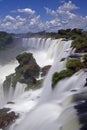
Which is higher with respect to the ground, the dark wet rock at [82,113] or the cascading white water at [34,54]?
the cascading white water at [34,54]

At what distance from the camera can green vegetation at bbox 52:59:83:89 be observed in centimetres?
3577

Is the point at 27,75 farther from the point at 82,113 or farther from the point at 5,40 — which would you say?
the point at 5,40

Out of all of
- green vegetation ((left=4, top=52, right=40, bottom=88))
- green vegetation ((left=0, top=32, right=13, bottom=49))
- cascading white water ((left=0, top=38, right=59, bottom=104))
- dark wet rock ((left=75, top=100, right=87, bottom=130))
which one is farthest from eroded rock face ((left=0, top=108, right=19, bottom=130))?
green vegetation ((left=0, top=32, right=13, bottom=49))

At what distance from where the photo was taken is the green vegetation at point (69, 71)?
117ft

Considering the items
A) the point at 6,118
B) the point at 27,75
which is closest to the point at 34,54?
the point at 27,75

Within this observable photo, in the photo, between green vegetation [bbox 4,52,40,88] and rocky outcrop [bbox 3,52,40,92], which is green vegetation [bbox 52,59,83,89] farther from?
rocky outcrop [bbox 3,52,40,92]

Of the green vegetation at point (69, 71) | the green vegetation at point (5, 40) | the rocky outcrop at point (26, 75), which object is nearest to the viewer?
the green vegetation at point (69, 71)

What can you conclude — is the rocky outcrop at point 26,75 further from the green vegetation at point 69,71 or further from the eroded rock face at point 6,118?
the eroded rock face at point 6,118

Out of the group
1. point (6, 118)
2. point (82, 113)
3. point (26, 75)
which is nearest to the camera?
point (82, 113)

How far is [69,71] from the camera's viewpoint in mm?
36625

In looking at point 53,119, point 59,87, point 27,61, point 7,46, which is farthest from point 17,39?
point 53,119

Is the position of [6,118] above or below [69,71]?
below

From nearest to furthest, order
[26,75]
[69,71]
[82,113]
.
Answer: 1. [82,113]
2. [69,71]
3. [26,75]

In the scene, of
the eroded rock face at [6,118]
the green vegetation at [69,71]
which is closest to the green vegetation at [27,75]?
the green vegetation at [69,71]
